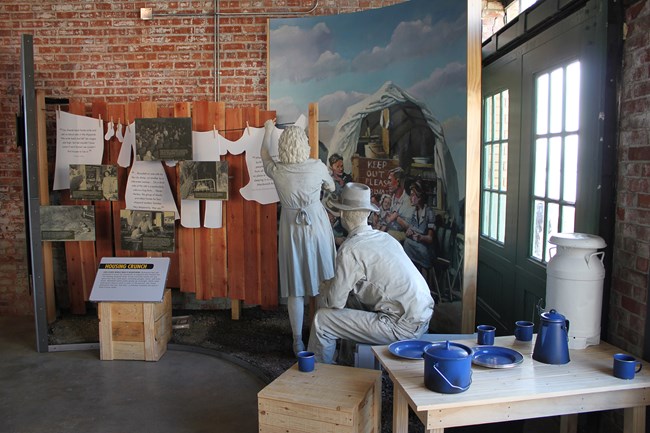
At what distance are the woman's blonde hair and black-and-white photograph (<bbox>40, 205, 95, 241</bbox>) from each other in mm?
2269

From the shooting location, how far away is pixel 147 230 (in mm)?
5461

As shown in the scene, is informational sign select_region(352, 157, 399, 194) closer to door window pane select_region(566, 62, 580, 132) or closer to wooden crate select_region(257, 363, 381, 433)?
door window pane select_region(566, 62, 580, 132)

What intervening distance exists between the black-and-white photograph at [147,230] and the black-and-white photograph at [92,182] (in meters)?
0.29

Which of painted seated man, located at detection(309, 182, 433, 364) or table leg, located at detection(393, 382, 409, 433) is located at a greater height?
painted seated man, located at detection(309, 182, 433, 364)

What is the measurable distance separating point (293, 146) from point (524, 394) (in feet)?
8.73

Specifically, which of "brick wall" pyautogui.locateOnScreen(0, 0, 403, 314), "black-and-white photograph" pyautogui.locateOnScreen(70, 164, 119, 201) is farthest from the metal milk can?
"black-and-white photograph" pyautogui.locateOnScreen(70, 164, 119, 201)

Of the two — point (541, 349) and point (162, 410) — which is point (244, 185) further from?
point (541, 349)

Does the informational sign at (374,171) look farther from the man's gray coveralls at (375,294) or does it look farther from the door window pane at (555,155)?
the man's gray coveralls at (375,294)

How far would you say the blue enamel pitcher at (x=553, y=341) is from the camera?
258 cm

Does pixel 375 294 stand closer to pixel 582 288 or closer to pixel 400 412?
pixel 400 412

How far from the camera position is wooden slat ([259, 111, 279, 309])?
548 centimetres

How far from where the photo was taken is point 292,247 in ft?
14.7

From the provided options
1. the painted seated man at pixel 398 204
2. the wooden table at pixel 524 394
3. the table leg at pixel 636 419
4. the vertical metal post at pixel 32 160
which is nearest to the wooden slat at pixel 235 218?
the painted seated man at pixel 398 204

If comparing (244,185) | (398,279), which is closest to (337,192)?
(244,185)
